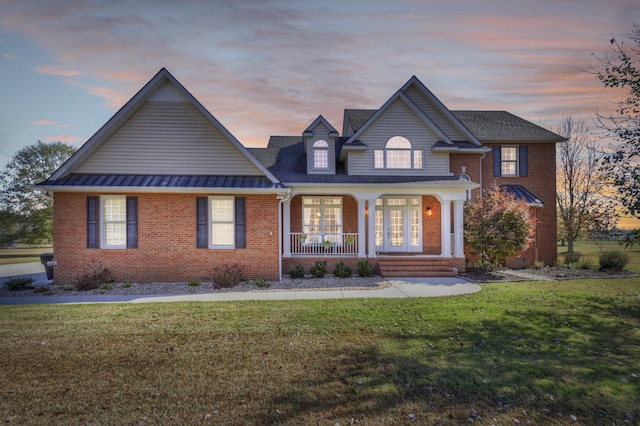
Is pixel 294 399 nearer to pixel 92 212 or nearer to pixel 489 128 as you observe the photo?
pixel 92 212

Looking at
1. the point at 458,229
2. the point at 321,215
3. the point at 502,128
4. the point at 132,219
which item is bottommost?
the point at 458,229

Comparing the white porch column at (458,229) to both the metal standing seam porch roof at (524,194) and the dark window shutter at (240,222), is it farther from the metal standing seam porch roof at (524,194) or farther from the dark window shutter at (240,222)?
the dark window shutter at (240,222)

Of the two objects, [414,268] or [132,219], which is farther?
[414,268]

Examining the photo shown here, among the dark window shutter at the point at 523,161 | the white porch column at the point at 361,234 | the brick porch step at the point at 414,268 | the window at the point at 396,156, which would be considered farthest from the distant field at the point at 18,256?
the dark window shutter at the point at 523,161

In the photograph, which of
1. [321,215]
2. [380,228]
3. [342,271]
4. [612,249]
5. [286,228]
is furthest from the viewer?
[612,249]

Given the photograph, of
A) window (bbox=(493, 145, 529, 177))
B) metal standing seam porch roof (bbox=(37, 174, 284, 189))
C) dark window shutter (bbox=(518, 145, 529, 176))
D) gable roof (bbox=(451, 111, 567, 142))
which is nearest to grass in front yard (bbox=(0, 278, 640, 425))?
metal standing seam porch roof (bbox=(37, 174, 284, 189))

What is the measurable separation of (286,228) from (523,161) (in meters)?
13.9

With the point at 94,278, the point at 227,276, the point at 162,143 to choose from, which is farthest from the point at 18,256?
the point at 227,276

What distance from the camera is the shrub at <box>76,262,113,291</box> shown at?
38.1ft

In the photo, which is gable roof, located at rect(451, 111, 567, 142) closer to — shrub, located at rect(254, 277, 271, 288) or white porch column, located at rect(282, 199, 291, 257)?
white porch column, located at rect(282, 199, 291, 257)

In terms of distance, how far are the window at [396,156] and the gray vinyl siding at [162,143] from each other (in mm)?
7457

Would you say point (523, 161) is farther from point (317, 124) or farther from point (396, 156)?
point (317, 124)

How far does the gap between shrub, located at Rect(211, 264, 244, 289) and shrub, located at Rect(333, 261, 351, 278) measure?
3.91 meters

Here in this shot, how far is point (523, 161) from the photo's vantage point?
18.4m
